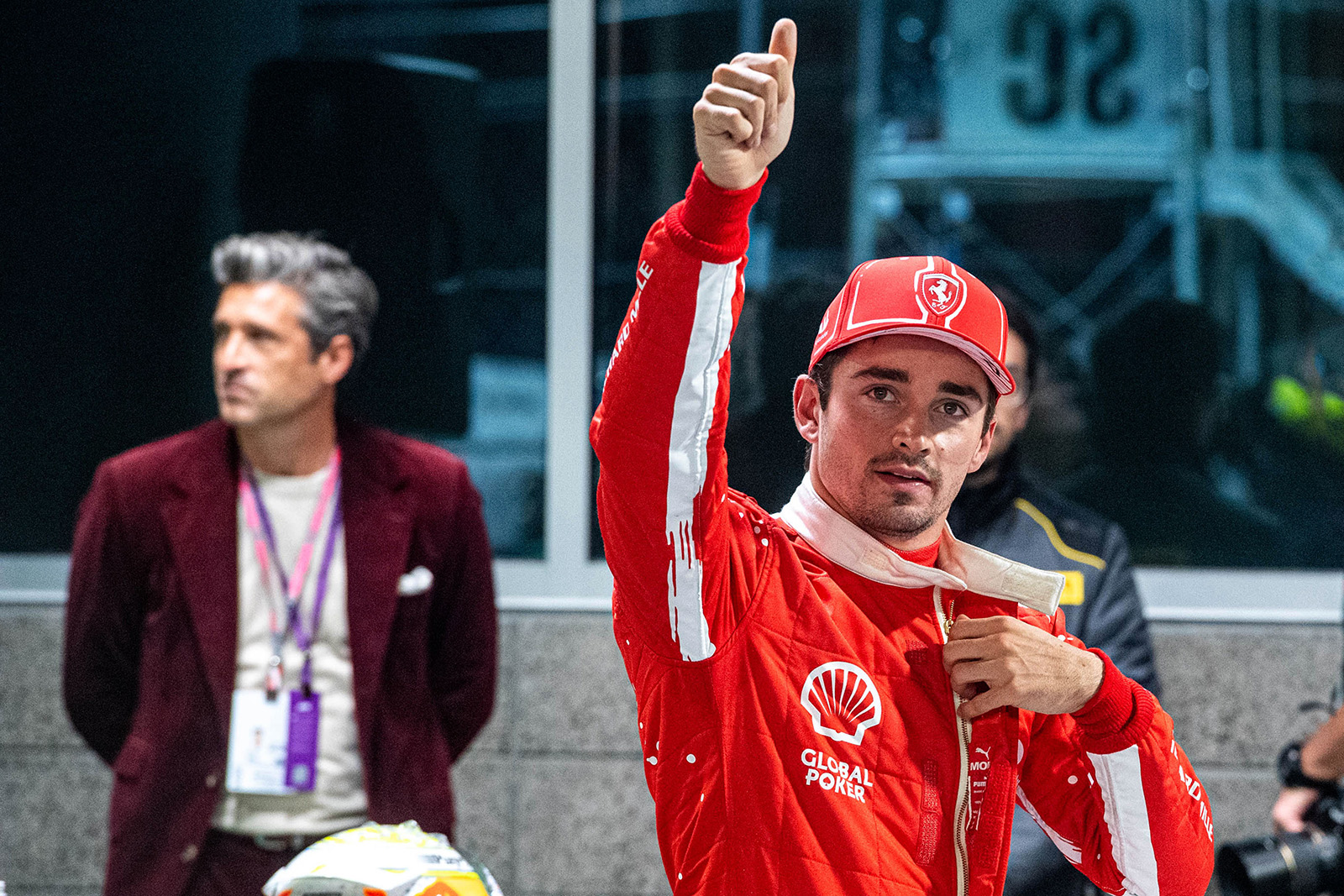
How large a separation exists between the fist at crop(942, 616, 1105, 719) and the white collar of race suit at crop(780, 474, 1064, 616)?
40 mm

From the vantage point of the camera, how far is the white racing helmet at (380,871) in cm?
114

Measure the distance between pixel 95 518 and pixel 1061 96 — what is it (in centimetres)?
286

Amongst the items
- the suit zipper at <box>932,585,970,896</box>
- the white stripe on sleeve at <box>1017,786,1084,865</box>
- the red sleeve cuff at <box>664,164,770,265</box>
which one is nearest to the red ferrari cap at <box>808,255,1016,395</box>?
the red sleeve cuff at <box>664,164,770,265</box>

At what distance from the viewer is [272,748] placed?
241 centimetres

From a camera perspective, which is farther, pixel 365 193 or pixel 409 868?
pixel 365 193

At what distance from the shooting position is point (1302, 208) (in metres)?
3.74

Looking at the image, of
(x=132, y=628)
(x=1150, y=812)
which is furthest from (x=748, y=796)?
(x=132, y=628)

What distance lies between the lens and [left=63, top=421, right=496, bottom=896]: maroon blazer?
2439 millimetres

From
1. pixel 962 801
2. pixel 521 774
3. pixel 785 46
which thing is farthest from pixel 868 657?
pixel 521 774

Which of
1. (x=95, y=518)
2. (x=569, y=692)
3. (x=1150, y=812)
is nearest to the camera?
(x=1150, y=812)

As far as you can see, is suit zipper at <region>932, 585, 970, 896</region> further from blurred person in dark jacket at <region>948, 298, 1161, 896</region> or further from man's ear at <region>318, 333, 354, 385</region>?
man's ear at <region>318, 333, 354, 385</region>

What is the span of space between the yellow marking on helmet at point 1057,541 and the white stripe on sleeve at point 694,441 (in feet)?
4.83

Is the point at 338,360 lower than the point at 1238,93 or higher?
lower

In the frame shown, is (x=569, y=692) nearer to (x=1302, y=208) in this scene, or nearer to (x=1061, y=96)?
(x=1061, y=96)
